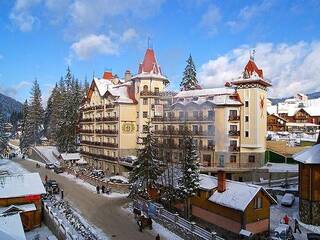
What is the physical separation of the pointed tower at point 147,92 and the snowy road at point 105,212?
15.7 meters

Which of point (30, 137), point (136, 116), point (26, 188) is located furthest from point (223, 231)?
point (30, 137)

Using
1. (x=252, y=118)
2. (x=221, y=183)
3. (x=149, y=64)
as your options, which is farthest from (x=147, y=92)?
(x=221, y=183)

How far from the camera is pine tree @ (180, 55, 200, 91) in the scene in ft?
268

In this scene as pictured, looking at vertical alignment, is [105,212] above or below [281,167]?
below

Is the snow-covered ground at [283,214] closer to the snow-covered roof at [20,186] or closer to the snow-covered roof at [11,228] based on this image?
the snow-covered roof at [11,228]

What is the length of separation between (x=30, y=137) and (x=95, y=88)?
28828mm

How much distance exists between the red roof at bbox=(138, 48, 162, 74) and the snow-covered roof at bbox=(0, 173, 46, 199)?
29.0 metres

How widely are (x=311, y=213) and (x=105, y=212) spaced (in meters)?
18.8

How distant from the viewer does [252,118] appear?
167ft

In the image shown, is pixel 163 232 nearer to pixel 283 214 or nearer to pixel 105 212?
pixel 105 212

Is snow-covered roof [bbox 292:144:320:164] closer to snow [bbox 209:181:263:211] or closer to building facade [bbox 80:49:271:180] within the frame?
snow [bbox 209:181:263:211]

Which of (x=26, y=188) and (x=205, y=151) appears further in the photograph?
(x=205, y=151)

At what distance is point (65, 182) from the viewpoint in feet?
171

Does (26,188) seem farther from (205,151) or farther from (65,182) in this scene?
(205,151)
